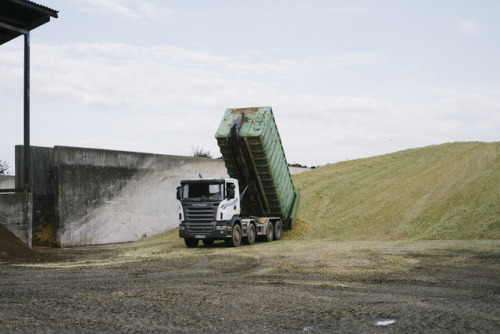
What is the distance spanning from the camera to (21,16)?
67.5 ft

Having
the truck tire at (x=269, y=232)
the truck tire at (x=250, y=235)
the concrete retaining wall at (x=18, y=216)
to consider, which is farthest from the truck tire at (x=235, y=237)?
the concrete retaining wall at (x=18, y=216)

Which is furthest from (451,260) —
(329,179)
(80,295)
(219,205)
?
(329,179)

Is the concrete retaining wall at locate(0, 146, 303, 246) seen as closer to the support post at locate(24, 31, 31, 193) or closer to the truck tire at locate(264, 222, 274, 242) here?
the support post at locate(24, 31, 31, 193)

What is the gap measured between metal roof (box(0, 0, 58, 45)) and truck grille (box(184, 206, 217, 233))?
28.8 ft

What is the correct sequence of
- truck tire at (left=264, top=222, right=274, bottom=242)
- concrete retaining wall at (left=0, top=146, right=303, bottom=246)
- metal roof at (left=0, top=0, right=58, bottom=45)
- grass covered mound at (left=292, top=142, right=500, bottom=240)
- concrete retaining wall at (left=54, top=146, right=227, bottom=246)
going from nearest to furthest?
1. metal roof at (left=0, top=0, right=58, bottom=45)
2. concrete retaining wall at (left=0, top=146, right=303, bottom=246)
3. truck tire at (left=264, top=222, right=274, bottom=242)
4. concrete retaining wall at (left=54, top=146, right=227, bottom=246)
5. grass covered mound at (left=292, top=142, right=500, bottom=240)

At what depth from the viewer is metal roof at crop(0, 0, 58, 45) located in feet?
64.8

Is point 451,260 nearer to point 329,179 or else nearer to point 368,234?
point 368,234

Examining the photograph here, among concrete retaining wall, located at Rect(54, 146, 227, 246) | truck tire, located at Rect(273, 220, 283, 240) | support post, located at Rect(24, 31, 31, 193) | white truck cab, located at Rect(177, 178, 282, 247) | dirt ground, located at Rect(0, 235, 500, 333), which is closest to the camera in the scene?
dirt ground, located at Rect(0, 235, 500, 333)

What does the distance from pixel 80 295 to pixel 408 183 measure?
23209 mm

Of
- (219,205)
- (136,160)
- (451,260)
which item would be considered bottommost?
(451,260)

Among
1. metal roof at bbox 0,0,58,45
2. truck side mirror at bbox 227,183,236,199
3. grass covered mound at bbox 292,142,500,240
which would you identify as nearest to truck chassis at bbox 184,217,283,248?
truck side mirror at bbox 227,183,236,199

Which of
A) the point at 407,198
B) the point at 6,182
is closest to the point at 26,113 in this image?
the point at 407,198

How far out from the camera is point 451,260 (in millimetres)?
15820

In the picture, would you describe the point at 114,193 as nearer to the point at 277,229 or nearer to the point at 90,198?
the point at 90,198
